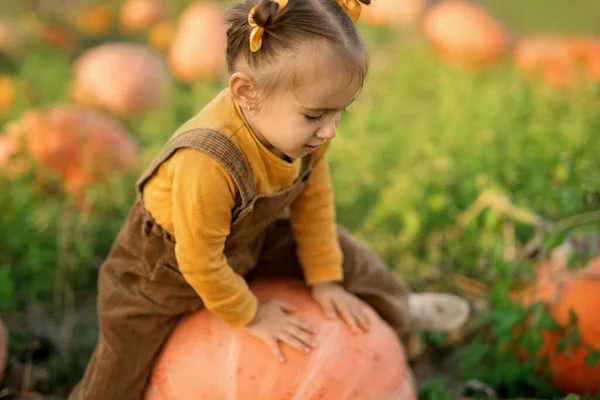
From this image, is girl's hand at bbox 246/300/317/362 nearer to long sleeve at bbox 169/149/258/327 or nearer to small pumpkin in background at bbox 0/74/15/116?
long sleeve at bbox 169/149/258/327

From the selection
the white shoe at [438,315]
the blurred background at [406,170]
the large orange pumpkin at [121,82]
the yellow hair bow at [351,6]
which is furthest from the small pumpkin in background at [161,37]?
the yellow hair bow at [351,6]

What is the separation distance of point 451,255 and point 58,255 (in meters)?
1.74

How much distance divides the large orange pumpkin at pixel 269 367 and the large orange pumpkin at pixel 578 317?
2.17 feet

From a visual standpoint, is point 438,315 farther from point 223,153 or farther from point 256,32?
point 256,32

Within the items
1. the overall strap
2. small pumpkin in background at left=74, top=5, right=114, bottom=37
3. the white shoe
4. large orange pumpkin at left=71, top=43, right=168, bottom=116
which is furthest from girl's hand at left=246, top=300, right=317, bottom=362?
small pumpkin in background at left=74, top=5, right=114, bottom=37

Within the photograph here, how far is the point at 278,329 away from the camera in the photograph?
215 centimetres

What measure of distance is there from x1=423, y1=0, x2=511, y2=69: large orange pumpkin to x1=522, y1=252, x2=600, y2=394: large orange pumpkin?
9.52 feet

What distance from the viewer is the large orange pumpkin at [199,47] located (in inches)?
198

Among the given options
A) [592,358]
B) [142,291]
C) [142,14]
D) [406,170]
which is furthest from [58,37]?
[592,358]

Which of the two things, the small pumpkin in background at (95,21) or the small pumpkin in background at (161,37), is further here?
the small pumpkin in background at (95,21)

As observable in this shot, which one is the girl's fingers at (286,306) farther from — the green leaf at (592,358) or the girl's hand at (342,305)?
the green leaf at (592,358)

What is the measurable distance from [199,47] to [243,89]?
3391 mm

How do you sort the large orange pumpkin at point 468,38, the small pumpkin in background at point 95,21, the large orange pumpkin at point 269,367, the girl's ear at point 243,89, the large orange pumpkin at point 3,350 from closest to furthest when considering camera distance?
the girl's ear at point 243,89 → the large orange pumpkin at point 269,367 → the large orange pumpkin at point 3,350 → the large orange pumpkin at point 468,38 → the small pumpkin in background at point 95,21

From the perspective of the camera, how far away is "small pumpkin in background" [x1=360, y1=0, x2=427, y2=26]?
19.0 feet
